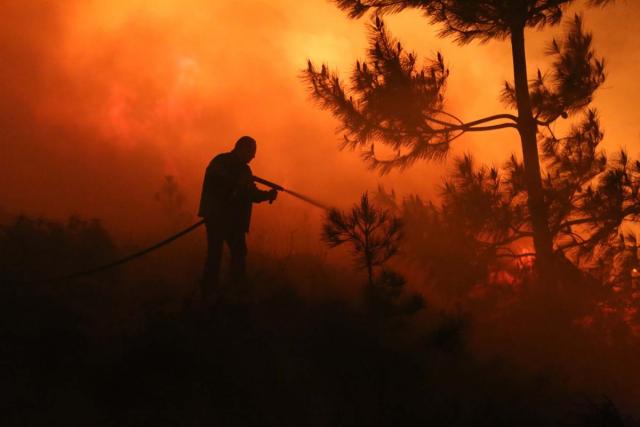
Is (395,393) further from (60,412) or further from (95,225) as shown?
(95,225)

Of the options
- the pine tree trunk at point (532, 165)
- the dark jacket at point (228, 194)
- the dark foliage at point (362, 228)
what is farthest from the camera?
the pine tree trunk at point (532, 165)

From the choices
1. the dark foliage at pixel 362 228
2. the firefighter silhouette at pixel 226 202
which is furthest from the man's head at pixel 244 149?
the dark foliage at pixel 362 228

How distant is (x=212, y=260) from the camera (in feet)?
20.1

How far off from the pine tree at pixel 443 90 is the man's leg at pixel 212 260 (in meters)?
2.29

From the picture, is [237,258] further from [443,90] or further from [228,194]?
[443,90]

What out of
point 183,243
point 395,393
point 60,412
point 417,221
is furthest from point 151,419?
point 183,243

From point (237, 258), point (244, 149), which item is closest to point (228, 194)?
point (244, 149)

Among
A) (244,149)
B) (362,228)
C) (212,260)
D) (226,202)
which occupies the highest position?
(244,149)

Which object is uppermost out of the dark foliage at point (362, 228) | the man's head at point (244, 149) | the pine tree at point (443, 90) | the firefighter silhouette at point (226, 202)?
the pine tree at point (443, 90)

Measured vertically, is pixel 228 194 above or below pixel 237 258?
above

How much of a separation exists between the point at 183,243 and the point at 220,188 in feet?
9.82

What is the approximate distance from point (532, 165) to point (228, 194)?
141 inches

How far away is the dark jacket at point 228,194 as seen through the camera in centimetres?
608

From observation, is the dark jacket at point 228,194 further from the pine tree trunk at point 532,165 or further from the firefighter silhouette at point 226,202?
the pine tree trunk at point 532,165
